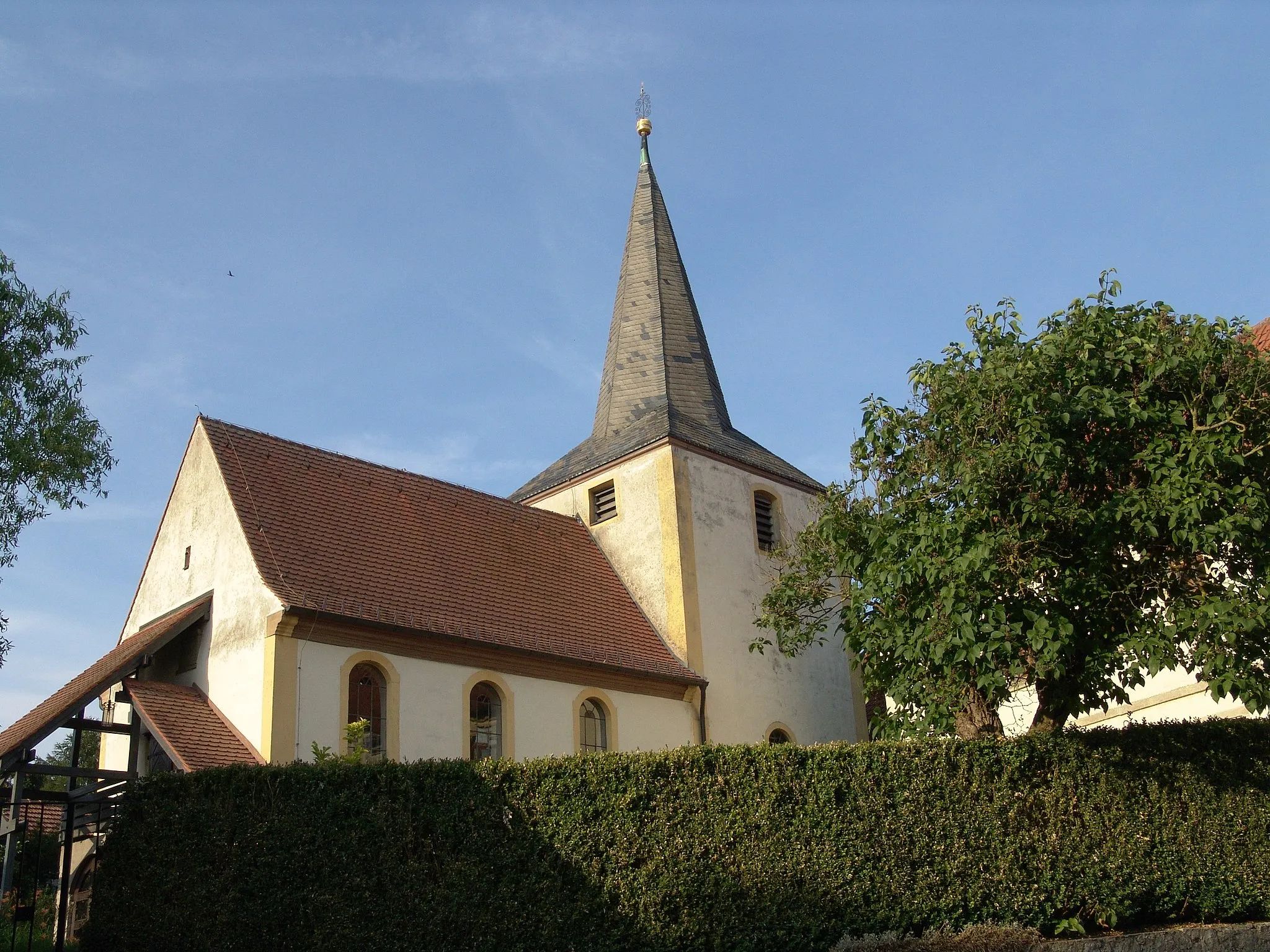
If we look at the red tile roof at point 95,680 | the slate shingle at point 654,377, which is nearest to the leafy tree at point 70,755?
the red tile roof at point 95,680

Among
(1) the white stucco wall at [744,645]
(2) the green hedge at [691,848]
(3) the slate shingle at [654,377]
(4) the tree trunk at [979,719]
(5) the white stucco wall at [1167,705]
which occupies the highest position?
(3) the slate shingle at [654,377]

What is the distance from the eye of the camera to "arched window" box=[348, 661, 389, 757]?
17.9 meters

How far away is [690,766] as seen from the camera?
541 inches

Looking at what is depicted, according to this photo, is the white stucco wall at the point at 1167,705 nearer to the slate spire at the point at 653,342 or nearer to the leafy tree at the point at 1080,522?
the leafy tree at the point at 1080,522

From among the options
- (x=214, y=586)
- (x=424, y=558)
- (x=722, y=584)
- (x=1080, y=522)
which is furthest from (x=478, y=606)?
(x=1080, y=522)

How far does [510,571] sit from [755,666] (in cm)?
560

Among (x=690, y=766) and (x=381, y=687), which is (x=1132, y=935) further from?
(x=381, y=687)

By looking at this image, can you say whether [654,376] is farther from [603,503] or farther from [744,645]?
[744,645]

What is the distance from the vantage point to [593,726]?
2111 cm

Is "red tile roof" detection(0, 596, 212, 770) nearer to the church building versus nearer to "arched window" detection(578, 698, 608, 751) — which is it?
the church building

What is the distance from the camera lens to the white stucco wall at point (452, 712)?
1744cm

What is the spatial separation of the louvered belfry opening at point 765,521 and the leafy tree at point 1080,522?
37.9ft

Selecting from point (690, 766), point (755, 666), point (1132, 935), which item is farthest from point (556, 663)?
point (1132, 935)

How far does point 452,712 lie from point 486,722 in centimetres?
82
